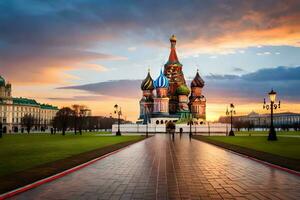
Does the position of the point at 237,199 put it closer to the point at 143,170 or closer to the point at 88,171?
the point at 143,170

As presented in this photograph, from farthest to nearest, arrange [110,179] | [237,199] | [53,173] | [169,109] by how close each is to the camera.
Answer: [169,109] < [53,173] < [110,179] < [237,199]

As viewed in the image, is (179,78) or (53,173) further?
(179,78)

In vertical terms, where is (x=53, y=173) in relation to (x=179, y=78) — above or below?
below

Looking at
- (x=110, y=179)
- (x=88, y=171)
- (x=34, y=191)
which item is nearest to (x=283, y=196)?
(x=110, y=179)

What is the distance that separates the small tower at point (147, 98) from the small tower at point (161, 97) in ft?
21.4

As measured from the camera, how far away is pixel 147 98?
12356cm

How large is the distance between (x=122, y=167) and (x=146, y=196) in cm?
739

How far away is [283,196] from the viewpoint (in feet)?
34.0

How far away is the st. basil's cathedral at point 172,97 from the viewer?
11419cm

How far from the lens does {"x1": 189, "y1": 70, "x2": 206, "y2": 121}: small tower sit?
12068 centimetres

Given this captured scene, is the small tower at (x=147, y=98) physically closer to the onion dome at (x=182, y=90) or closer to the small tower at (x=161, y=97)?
the small tower at (x=161, y=97)

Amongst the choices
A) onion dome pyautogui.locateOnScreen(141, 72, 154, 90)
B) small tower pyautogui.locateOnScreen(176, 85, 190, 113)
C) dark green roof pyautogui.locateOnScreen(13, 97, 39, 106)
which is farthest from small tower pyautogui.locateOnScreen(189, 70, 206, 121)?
dark green roof pyautogui.locateOnScreen(13, 97, 39, 106)

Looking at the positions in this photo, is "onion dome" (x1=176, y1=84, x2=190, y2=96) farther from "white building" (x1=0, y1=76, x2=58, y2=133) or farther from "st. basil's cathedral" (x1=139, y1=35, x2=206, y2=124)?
"white building" (x1=0, y1=76, x2=58, y2=133)

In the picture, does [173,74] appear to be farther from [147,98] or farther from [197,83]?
[147,98]
